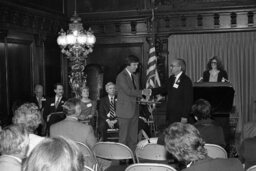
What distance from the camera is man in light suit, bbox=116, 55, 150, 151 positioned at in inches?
215

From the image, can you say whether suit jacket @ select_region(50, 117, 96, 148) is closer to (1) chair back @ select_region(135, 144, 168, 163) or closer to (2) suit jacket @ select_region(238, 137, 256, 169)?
(1) chair back @ select_region(135, 144, 168, 163)

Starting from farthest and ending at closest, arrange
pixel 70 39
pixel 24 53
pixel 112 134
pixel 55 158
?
1. pixel 70 39
2. pixel 24 53
3. pixel 112 134
4. pixel 55 158

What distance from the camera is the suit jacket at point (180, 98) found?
5387 millimetres

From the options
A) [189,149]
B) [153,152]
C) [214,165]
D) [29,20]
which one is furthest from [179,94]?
[29,20]

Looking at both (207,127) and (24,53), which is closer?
(207,127)

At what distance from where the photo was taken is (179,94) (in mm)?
5461

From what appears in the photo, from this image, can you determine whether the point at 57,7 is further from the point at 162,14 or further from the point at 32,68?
the point at 162,14

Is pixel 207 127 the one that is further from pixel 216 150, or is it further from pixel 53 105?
pixel 53 105

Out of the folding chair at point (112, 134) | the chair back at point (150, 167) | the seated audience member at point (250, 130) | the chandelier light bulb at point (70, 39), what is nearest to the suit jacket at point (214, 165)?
the chair back at point (150, 167)

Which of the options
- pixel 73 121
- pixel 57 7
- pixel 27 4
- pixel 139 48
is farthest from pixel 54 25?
pixel 73 121

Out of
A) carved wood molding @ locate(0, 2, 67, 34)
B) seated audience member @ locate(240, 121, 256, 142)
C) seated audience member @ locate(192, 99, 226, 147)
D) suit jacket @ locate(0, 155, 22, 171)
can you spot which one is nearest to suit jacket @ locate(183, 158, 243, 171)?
suit jacket @ locate(0, 155, 22, 171)

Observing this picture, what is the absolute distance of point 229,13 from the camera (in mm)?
9023

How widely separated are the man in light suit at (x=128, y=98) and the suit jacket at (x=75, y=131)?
177cm

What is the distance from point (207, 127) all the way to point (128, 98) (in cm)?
194
